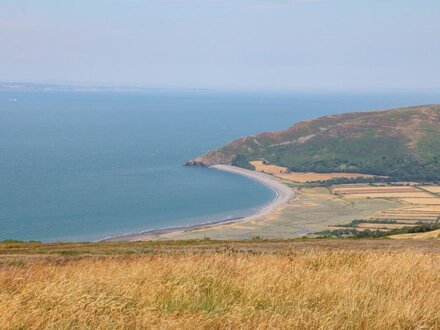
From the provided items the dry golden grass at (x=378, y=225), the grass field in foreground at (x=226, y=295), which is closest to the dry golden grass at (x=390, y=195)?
the dry golden grass at (x=378, y=225)

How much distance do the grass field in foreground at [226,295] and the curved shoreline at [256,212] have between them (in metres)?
79.1

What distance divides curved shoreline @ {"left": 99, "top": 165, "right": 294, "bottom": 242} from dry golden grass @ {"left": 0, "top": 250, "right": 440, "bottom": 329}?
79.1 metres

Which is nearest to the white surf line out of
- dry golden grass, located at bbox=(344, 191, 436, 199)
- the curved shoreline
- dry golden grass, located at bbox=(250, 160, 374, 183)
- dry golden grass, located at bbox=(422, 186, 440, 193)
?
the curved shoreline

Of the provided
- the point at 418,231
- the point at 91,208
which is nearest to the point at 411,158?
the point at 91,208

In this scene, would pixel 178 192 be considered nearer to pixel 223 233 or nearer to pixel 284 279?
pixel 223 233

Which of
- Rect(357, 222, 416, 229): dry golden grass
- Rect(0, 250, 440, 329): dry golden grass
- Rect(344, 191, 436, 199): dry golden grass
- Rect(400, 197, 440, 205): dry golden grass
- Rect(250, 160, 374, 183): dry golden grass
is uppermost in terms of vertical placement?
Rect(0, 250, 440, 329): dry golden grass

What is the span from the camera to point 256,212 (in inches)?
4843

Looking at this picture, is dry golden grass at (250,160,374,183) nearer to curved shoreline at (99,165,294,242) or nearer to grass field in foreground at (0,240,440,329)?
curved shoreline at (99,165,294,242)

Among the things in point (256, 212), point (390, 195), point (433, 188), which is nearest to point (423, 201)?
point (390, 195)

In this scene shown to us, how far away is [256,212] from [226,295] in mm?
114449

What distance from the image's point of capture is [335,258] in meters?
12.4

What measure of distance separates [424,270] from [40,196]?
129 m

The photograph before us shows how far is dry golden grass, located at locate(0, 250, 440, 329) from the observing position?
7.42 m

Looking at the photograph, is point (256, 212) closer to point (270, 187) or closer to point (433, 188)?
point (270, 187)
